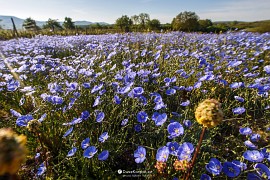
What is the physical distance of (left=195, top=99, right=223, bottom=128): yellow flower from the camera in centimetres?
100

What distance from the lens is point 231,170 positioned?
1686 mm

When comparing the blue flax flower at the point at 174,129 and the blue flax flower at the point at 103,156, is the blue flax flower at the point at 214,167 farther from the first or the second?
the blue flax flower at the point at 103,156

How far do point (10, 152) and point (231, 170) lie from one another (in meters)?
1.72

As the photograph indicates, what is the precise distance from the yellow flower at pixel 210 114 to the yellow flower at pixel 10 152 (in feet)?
2.71

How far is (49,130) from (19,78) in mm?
1790

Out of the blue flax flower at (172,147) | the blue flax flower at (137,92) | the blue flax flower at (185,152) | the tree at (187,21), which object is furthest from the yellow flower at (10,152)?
the tree at (187,21)

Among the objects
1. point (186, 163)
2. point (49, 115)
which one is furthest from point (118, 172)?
point (49, 115)

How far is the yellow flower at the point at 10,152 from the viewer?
0.41 m

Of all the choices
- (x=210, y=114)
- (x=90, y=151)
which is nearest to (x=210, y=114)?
(x=210, y=114)

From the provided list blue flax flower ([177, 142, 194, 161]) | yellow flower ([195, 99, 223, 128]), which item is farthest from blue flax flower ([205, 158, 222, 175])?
yellow flower ([195, 99, 223, 128])

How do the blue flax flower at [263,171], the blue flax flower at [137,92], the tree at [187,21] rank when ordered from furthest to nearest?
the tree at [187,21]
the blue flax flower at [137,92]
the blue flax flower at [263,171]

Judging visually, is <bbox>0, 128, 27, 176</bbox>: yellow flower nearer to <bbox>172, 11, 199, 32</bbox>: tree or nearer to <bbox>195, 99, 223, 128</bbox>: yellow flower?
<bbox>195, 99, 223, 128</bbox>: yellow flower

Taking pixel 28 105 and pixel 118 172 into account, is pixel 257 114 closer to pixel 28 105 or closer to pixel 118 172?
pixel 118 172

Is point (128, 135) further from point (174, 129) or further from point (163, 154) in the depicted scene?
point (163, 154)
